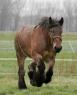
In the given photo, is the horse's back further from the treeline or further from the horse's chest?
the treeline

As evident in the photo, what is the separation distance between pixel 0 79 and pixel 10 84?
1.10m

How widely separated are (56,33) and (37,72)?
96 centimetres

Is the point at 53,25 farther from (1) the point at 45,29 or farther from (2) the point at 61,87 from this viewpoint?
(2) the point at 61,87

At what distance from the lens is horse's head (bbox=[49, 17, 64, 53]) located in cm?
775

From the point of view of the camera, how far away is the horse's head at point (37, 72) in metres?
8.18

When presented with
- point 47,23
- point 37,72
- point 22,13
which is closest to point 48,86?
point 37,72

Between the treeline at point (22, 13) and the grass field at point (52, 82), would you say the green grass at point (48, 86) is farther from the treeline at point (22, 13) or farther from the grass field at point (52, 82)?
the treeline at point (22, 13)

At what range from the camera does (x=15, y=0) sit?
62.9 m

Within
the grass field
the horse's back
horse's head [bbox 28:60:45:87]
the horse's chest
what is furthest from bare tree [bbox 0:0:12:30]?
the horse's chest

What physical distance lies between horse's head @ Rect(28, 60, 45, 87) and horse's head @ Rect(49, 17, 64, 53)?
57 cm

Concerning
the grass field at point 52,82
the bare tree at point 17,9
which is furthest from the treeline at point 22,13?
the grass field at point 52,82

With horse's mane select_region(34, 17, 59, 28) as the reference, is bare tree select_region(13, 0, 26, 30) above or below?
below

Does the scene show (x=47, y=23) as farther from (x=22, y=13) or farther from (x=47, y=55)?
(x=22, y=13)

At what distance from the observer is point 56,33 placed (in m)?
8.03
